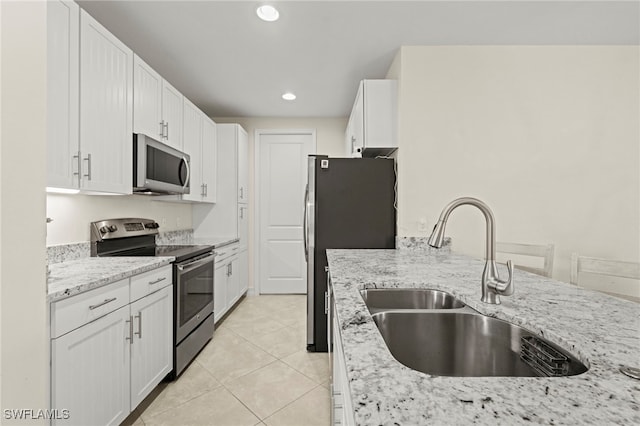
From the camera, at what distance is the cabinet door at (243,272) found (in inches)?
152

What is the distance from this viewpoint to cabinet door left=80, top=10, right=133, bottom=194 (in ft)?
5.44

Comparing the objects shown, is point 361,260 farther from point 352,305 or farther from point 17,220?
point 17,220

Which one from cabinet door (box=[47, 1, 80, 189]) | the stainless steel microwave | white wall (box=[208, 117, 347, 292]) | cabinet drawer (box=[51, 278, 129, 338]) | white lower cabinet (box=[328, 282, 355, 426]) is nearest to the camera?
white lower cabinet (box=[328, 282, 355, 426])

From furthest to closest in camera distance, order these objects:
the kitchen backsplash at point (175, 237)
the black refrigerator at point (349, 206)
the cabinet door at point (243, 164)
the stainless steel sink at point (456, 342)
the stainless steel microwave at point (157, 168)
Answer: the cabinet door at point (243, 164) → the kitchen backsplash at point (175, 237) → the black refrigerator at point (349, 206) → the stainless steel microwave at point (157, 168) → the stainless steel sink at point (456, 342)

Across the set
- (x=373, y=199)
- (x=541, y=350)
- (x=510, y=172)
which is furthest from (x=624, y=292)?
(x=541, y=350)

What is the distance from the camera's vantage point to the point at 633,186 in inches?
93.2

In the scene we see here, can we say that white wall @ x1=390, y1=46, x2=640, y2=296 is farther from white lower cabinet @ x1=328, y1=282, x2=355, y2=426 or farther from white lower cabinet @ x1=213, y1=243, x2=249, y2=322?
white lower cabinet @ x1=213, y1=243, x2=249, y2=322

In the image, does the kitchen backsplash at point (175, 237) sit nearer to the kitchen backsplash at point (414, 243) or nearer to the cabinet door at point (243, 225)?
the cabinet door at point (243, 225)

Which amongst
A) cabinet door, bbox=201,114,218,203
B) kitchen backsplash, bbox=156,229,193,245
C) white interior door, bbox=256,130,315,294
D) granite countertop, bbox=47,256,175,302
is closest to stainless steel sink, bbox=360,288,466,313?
granite countertop, bbox=47,256,175,302

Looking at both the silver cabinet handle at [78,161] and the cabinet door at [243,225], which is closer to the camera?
the silver cabinet handle at [78,161]

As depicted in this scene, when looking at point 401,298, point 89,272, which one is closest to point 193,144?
point 89,272

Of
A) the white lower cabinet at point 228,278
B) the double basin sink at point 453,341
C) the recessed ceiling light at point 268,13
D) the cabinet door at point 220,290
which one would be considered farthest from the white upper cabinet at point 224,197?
the double basin sink at point 453,341

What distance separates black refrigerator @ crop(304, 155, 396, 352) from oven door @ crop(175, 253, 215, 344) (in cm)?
93

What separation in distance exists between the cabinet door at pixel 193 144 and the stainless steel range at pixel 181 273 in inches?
20.6
